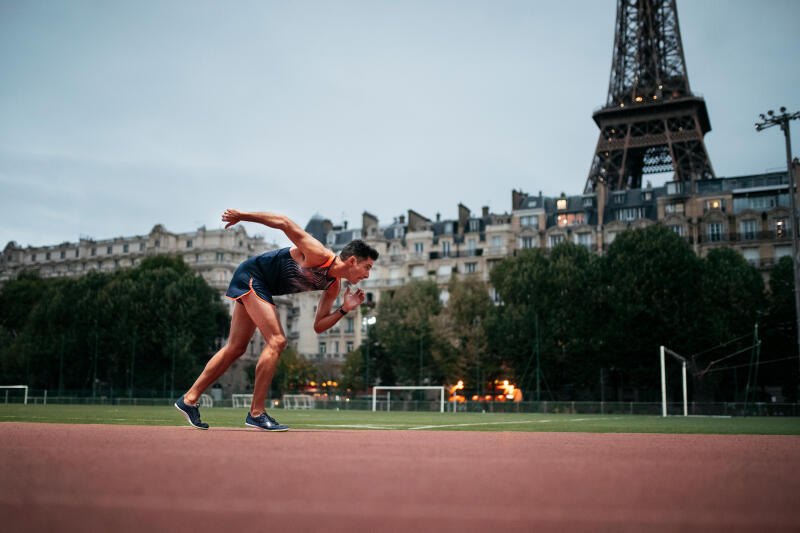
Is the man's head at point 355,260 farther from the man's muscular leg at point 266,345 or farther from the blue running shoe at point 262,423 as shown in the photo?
the blue running shoe at point 262,423

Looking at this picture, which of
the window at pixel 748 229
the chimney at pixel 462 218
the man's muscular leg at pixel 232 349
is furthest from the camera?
the chimney at pixel 462 218

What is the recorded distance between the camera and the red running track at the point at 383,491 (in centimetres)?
213

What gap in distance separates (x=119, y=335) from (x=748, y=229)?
49885 millimetres

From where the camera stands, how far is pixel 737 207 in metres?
61.8

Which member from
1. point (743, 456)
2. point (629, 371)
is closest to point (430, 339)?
point (629, 371)

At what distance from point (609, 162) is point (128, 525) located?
7274cm

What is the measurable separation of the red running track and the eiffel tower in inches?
2574

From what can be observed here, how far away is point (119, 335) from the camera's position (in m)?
52.8

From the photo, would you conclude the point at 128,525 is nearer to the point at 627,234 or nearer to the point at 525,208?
the point at 627,234

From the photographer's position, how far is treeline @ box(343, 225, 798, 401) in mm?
42844

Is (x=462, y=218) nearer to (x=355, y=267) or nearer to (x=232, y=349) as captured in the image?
(x=232, y=349)

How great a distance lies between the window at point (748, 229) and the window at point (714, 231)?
161 centimetres

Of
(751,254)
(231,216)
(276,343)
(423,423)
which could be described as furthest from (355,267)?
(751,254)

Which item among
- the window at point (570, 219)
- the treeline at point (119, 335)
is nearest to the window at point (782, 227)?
the window at point (570, 219)
